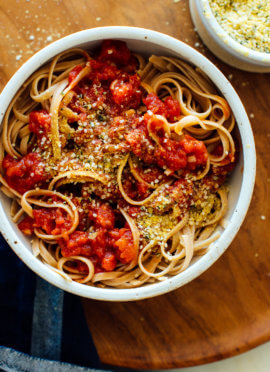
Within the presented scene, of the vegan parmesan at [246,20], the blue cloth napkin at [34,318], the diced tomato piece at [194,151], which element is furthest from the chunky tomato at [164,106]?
the blue cloth napkin at [34,318]

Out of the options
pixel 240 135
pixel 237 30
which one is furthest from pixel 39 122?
pixel 237 30

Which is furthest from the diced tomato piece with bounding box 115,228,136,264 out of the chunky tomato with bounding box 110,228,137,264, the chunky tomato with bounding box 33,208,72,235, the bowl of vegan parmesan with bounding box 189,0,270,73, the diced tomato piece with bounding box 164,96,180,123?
the bowl of vegan parmesan with bounding box 189,0,270,73

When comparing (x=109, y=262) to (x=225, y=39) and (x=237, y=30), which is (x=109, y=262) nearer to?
(x=225, y=39)

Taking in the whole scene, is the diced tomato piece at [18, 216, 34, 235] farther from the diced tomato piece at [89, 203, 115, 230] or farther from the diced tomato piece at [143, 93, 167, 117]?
the diced tomato piece at [143, 93, 167, 117]

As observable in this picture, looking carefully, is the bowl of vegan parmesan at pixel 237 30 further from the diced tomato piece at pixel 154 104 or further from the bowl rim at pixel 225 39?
the diced tomato piece at pixel 154 104

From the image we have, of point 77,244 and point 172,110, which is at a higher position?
point 172,110

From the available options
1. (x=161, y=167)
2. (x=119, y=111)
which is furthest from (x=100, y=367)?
(x=119, y=111)
